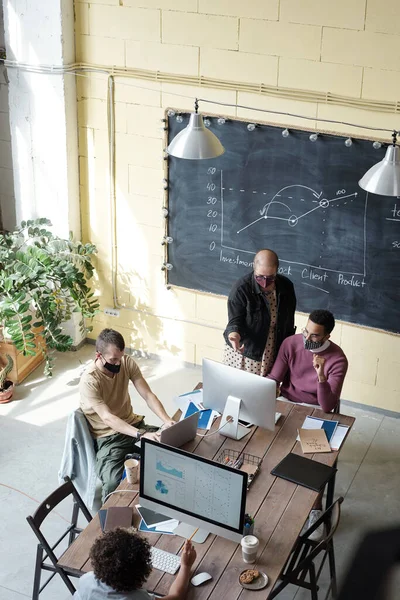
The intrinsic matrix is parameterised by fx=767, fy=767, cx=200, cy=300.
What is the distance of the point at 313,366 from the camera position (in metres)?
4.65

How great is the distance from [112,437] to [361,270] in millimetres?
2204

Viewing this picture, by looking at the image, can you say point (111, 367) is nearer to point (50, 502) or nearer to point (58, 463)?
point (50, 502)

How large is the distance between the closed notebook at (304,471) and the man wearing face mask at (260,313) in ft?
3.24

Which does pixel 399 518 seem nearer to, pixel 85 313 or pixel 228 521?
pixel 228 521

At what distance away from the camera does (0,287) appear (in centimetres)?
573

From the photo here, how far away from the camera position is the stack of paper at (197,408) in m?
4.36

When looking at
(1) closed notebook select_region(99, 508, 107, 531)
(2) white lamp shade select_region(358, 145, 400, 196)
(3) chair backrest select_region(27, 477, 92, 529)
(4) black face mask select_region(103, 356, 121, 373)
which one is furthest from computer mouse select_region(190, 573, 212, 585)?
(2) white lamp shade select_region(358, 145, 400, 196)

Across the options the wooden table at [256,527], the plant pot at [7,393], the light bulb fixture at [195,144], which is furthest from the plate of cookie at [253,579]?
the plant pot at [7,393]

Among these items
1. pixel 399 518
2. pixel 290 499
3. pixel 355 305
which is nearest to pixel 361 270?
pixel 355 305

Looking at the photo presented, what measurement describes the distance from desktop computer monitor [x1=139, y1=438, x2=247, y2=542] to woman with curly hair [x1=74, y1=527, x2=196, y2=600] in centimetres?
47

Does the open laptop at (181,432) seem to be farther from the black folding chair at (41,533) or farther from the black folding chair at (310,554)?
the black folding chair at (310,554)

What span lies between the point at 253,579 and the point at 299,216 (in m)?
2.90

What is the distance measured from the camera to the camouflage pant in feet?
13.9

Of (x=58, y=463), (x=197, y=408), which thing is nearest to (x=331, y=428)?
(x=197, y=408)
